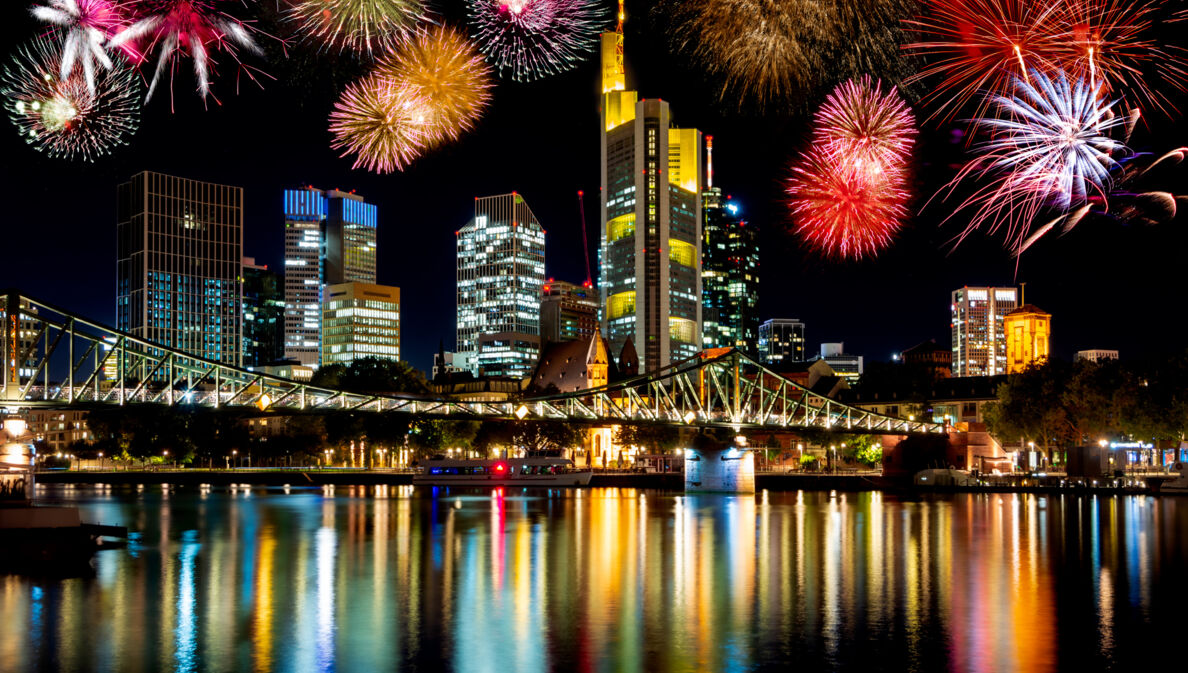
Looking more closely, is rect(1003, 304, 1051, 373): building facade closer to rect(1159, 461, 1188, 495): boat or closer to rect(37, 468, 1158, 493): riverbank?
rect(37, 468, 1158, 493): riverbank

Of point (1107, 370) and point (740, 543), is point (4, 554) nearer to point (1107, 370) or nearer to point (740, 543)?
point (740, 543)

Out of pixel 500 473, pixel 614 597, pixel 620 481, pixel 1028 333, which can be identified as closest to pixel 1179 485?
pixel 620 481

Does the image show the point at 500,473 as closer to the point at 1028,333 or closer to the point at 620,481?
the point at 620,481

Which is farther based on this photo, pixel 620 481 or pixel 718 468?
pixel 620 481

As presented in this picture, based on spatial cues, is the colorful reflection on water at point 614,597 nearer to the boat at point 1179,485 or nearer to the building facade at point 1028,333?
the boat at point 1179,485

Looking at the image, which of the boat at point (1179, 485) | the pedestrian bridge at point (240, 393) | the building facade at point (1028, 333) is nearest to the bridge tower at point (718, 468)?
the pedestrian bridge at point (240, 393)

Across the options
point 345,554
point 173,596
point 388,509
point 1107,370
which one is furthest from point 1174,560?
point 1107,370

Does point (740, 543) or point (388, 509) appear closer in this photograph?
point (740, 543)

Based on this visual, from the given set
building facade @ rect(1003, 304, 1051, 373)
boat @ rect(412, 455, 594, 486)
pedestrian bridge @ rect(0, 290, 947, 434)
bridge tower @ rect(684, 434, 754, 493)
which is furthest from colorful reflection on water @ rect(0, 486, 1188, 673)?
building facade @ rect(1003, 304, 1051, 373)
